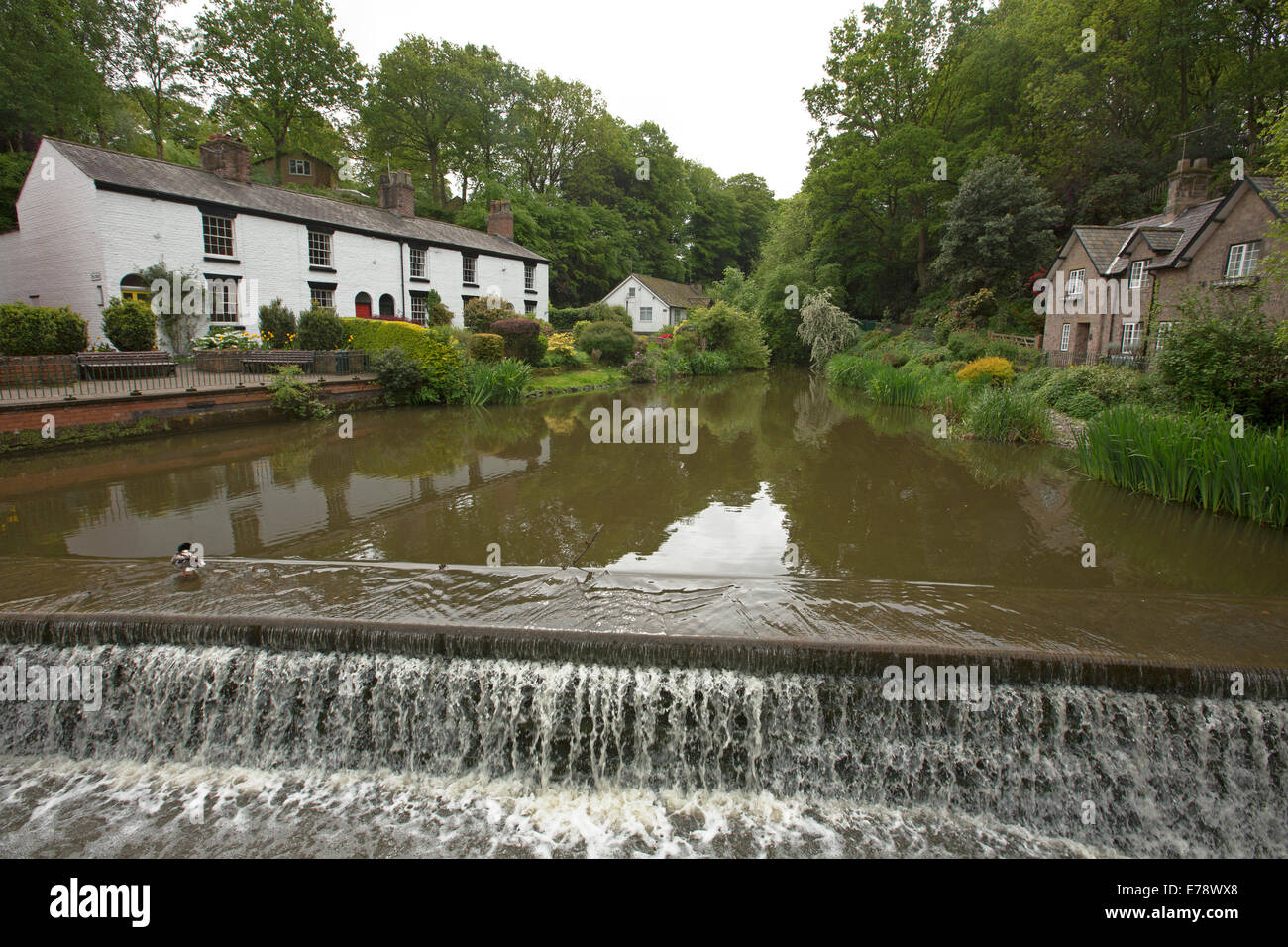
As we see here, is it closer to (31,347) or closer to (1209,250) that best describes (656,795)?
(31,347)

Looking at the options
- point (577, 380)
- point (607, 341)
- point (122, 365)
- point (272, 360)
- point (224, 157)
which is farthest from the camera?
point (607, 341)

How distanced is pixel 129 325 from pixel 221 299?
14.1ft

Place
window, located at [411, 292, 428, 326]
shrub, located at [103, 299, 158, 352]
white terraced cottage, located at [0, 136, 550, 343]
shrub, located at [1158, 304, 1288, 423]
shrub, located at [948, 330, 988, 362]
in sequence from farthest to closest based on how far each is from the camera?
window, located at [411, 292, 428, 326], shrub, located at [948, 330, 988, 362], white terraced cottage, located at [0, 136, 550, 343], shrub, located at [103, 299, 158, 352], shrub, located at [1158, 304, 1288, 423]

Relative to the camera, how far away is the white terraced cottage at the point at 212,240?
18562mm

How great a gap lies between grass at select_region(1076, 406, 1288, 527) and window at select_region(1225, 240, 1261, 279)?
1282 cm

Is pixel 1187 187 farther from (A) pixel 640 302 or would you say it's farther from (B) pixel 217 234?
(A) pixel 640 302

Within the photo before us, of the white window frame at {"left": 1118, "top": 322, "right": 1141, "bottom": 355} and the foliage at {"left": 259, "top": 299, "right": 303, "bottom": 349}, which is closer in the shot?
the foliage at {"left": 259, "top": 299, "right": 303, "bottom": 349}

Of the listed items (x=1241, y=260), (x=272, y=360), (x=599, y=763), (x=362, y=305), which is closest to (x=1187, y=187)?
(x=1241, y=260)

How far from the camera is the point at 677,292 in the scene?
54906 mm

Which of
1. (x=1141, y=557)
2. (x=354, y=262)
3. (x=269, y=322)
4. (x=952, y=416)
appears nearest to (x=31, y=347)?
(x=269, y=322)

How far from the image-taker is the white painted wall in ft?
168

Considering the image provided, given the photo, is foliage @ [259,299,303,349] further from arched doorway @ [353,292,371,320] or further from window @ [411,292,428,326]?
window @ [411,292,428,326]

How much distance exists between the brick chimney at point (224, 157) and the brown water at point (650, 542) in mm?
13878

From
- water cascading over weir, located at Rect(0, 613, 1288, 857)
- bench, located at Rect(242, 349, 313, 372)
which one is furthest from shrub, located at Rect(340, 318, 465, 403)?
water cascading over weir, located at Rect(0, 613, 1288, 857)
